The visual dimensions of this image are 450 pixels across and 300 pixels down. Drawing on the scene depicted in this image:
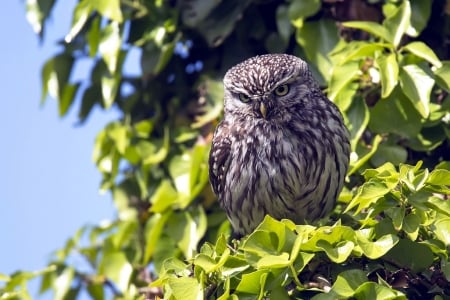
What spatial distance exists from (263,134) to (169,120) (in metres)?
1.02

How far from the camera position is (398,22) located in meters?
4.45

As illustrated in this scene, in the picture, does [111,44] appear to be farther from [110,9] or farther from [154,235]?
[154,235]

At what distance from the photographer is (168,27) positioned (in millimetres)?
5246

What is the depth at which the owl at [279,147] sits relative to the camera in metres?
4.39

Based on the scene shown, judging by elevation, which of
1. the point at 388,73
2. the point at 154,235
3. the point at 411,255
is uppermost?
the point at 411,255

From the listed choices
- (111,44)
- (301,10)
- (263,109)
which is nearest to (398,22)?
(301,10)

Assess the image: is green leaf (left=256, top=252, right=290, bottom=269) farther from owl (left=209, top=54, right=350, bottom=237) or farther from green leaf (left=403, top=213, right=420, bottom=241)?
A: owl (left=209, top=54, right=350, bottom=237)

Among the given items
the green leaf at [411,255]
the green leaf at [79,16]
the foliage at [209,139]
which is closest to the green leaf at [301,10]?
the foliage at [209,139]

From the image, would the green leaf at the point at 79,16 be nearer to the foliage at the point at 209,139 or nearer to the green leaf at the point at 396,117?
the foliage at the point at 209,139

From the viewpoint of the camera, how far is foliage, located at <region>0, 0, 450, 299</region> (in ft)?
10.8

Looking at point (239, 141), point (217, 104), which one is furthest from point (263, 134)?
point (217, 104)

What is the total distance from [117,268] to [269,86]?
134 cm

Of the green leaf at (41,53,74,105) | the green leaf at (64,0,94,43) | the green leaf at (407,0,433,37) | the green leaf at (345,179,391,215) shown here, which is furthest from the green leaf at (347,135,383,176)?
the green leaf at (41,53,74,105)

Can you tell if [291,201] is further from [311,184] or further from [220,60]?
[220,60]
